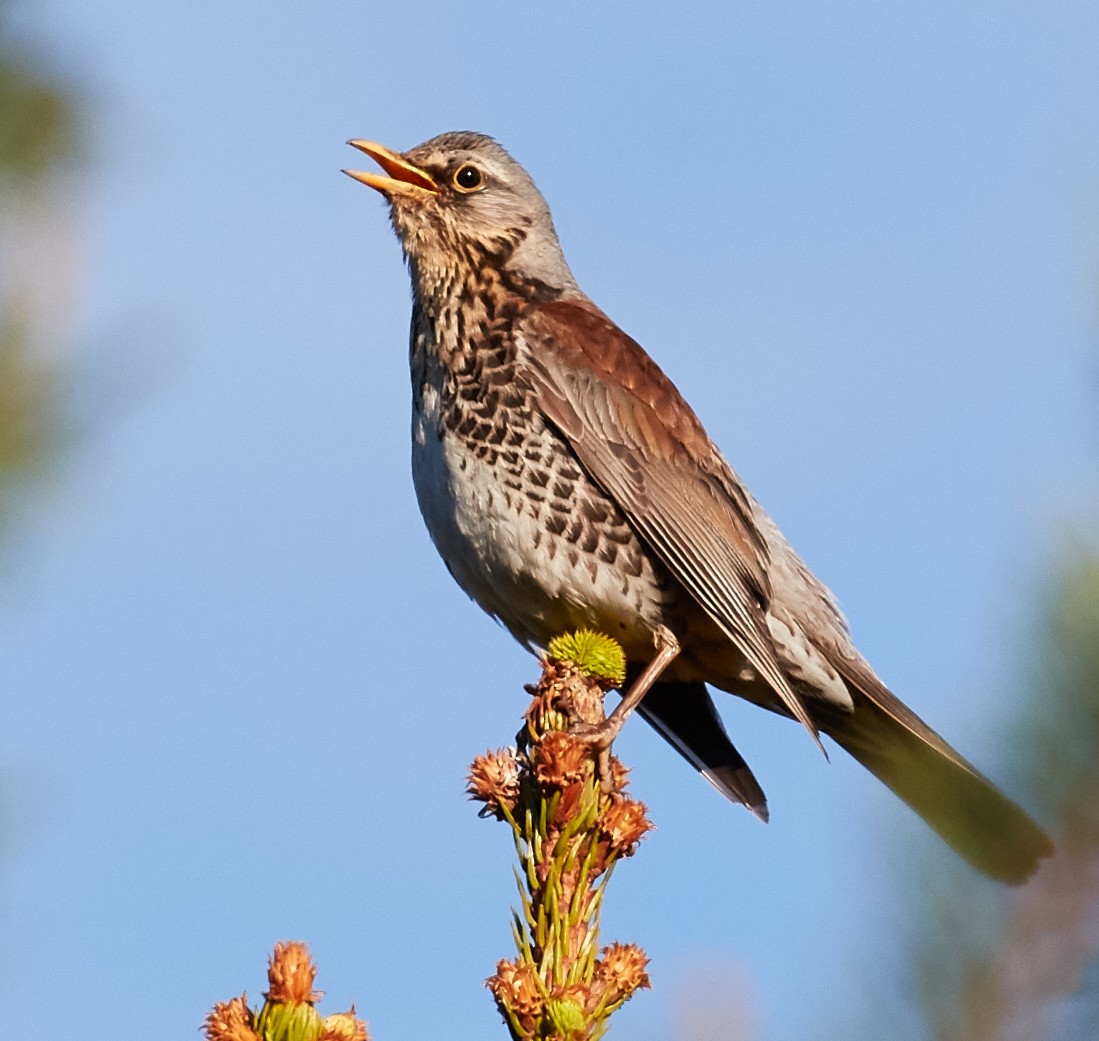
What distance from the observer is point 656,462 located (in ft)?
19.7

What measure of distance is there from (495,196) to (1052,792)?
229 inches

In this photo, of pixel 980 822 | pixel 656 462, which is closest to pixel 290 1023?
pixel 980 822

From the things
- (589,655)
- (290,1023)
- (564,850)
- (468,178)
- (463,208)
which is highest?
(468,178)

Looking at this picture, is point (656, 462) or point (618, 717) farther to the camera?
point (656, 462)

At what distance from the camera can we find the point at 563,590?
→ 17.9ft

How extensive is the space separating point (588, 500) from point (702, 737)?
3.77 ft

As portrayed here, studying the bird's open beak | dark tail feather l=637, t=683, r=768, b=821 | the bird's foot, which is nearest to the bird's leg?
the bird's foot

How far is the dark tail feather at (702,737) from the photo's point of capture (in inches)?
233

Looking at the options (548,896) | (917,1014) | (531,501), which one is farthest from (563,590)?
(917,1014)

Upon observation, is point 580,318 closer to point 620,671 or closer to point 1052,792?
point 620,671

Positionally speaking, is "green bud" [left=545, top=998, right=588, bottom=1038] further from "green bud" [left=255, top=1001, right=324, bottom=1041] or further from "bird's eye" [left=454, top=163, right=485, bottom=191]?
"bird's eye" [left=454, top=163, right=485, bottom=191]

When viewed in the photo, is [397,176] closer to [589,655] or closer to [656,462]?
[656,462]

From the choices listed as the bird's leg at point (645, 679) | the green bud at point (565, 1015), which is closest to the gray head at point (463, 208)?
the bird's leg at point (645, 679)

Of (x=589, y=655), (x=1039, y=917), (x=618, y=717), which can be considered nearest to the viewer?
(x=1039, y=917)
